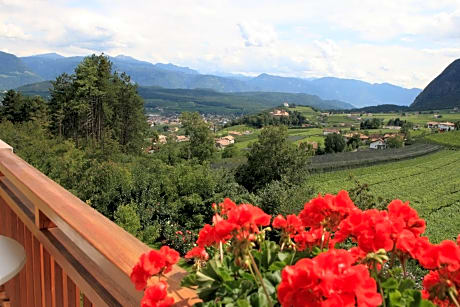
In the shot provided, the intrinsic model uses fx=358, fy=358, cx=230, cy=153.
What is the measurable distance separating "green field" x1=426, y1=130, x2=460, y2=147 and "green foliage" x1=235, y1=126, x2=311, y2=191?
27021 millimetres

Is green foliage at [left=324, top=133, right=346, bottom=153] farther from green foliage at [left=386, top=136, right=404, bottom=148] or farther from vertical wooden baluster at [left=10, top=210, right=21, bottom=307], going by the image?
vertical wooden baluster at [left=10, top=210, right=21, bottom=307]

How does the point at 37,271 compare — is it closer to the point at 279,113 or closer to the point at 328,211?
the point at 328,211

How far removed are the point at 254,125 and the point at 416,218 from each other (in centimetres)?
6268

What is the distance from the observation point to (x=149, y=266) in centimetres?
55

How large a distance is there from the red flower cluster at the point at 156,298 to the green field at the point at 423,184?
1950 centimetres

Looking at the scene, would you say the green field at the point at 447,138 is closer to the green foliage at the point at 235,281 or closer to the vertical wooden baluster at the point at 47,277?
the vertical wooden baluster at the point at 47,277

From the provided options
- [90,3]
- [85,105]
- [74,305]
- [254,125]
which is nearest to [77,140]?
[85,105]

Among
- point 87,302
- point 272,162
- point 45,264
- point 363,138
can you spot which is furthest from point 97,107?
point 363,138

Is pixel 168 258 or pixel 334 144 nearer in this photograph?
pixel 168 258

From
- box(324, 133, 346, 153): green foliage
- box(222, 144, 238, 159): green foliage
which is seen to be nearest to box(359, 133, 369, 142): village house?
box(324, 133, 346, 153): green foliage

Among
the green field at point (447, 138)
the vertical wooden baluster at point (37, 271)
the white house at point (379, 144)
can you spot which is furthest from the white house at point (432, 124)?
the vertical wooden baluster at point (37, 271)

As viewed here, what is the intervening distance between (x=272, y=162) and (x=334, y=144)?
2397cm

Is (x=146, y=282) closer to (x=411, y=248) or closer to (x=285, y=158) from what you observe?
(x=411, y=248)

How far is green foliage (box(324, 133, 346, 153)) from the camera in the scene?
44.2m
